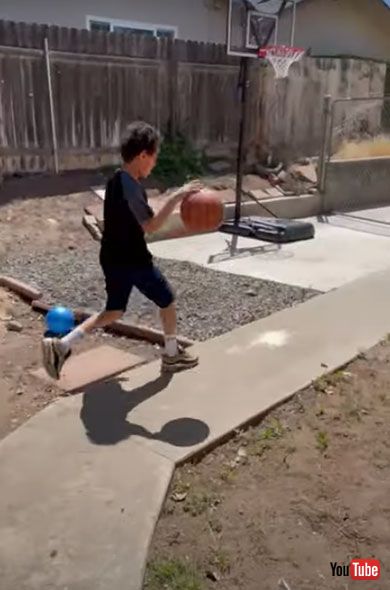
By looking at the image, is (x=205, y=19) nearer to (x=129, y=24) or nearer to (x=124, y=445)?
(x=129, y=24)

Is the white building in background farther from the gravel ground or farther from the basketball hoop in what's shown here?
the gravel ground

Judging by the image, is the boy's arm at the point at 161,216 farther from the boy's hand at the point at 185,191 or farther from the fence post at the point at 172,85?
the fence post at the point at 172,85

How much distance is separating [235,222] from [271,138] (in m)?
3.64

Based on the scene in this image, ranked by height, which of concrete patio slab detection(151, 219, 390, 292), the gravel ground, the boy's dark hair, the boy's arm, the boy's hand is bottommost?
concrete patio slab detection(151, 219, 390, 292)

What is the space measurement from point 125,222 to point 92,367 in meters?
1.07

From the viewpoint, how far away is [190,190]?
3.56 m

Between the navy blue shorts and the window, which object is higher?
the window

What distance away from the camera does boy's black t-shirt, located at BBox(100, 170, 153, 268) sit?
3.39m

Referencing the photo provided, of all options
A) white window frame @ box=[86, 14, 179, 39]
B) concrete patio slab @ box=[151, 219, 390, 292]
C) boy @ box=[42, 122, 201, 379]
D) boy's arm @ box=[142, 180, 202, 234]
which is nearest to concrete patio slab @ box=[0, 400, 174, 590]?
boy @ box=[42, 122, 201, 379]

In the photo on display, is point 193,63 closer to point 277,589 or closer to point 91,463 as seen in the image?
point 91,463

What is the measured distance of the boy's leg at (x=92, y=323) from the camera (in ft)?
11.5

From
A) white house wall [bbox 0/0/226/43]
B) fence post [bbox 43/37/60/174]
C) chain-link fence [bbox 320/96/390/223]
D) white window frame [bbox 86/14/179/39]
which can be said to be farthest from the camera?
white window frame [bbox 86/14/179/39]

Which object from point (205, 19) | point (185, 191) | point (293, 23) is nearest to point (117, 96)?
point (205, 19)

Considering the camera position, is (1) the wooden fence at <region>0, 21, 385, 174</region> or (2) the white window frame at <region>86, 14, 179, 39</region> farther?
(2) the white window frame at <region>86, 14, 179, 39</region>
